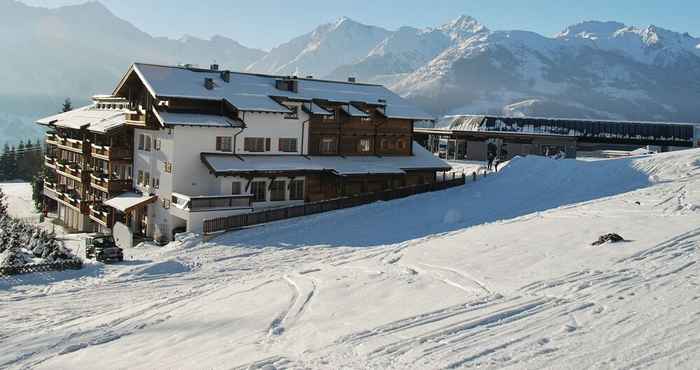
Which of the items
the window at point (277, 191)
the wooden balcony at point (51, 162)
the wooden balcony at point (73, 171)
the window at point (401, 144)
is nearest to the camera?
the window at point (277, 191)

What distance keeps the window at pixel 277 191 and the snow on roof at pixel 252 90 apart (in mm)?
4997

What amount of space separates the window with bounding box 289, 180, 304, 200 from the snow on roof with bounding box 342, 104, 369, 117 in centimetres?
774

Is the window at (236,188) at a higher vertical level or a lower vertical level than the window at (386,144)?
lower

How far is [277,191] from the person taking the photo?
44656 millimetres

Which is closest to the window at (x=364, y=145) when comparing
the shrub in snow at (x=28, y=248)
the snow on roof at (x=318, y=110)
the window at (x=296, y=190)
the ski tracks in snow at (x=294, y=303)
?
the snow on roof at (x=318, y=110)

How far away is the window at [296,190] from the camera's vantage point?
45406 mm

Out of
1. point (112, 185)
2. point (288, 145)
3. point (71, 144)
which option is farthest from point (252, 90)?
point (71, 144)

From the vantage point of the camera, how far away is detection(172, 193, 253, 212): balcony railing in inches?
1534

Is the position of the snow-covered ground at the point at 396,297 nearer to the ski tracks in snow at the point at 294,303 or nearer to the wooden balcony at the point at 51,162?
the ski tracks in snow at the point at 294,303

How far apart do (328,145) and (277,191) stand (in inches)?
298

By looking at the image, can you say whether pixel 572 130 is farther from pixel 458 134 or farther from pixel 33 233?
pixel 33 233

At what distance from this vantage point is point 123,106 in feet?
185

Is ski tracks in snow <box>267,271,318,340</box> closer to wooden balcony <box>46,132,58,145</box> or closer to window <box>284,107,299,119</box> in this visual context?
window <box>284,107,299,119</box>

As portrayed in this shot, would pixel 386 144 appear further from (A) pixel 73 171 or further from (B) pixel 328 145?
(A) pixel 73 171
